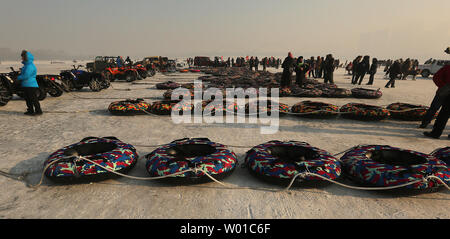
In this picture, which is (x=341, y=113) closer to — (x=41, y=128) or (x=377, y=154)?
(x=377, y=154)

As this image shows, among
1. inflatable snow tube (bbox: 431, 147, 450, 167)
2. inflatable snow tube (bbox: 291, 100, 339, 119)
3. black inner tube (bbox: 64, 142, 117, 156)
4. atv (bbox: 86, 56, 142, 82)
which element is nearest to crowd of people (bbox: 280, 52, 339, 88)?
inflatable snow tube (bbox: 291, 100, 339, 119)

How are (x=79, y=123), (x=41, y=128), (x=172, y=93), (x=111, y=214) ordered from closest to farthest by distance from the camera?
(x=111, y=214)
(x=41, y=128)
(x=79, y=123)
(x=172, y=93)

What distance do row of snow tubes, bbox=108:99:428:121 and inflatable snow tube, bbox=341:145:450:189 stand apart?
3462 millimetres

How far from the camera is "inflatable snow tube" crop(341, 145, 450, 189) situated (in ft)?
9.18

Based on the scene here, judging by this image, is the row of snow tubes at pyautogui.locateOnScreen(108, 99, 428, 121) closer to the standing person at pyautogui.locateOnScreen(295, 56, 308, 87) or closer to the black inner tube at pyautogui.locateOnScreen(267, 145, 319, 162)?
the black inner tube at pyautogui.locateOnScreen(267, 145, 319, 162)

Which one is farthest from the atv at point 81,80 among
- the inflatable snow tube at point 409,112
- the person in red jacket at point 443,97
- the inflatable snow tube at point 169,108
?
the person in red jacket at point 443,97

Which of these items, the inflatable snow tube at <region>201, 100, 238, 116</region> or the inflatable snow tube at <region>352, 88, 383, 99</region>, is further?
the inflatable snow tube at <region>352, 88, 383, 99</region>

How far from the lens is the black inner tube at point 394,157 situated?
11.0 feet

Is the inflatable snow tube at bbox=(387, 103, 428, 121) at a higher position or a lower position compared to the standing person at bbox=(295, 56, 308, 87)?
lower

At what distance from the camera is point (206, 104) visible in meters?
7.61

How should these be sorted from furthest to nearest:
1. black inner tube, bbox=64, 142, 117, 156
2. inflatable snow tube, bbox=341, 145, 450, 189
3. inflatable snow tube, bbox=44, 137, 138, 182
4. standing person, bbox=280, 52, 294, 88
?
standing person, bbox=280, 52, 294, 88 < black inner tube, bbox=64, 142, 117, 156 < inflatable snow tube, bbox=44, 137, 138, 182 < inflatable snow tube, bbox=341, 145, 450, 189

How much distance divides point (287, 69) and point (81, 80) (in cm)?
1165
